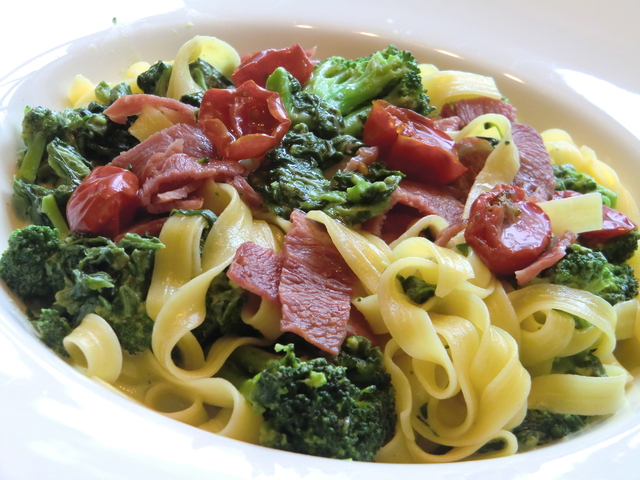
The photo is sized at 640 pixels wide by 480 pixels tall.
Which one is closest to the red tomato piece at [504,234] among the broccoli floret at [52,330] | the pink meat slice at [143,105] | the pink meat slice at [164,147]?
the pink meat slice at [164,147]

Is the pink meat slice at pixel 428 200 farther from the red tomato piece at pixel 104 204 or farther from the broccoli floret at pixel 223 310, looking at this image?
the red tomato piece at pixel 104 204

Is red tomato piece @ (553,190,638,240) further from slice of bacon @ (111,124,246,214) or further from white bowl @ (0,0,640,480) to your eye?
slice of bacon @ (111,124,246,214)

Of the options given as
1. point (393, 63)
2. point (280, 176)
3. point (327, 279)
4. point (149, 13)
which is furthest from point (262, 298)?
point (149, 13)

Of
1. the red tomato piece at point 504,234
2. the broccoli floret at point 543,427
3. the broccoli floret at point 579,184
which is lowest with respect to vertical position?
the broccoli floret at point 543,427

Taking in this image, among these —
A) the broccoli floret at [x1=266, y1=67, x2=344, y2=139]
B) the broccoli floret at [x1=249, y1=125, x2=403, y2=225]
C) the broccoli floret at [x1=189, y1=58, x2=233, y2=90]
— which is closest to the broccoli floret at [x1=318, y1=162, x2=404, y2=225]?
the broccoli floret at [x1=249, y1=125, x2=403, y2=225]

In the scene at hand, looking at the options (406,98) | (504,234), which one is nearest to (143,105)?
(406,98)

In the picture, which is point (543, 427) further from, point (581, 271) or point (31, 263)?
point (31, 263)
